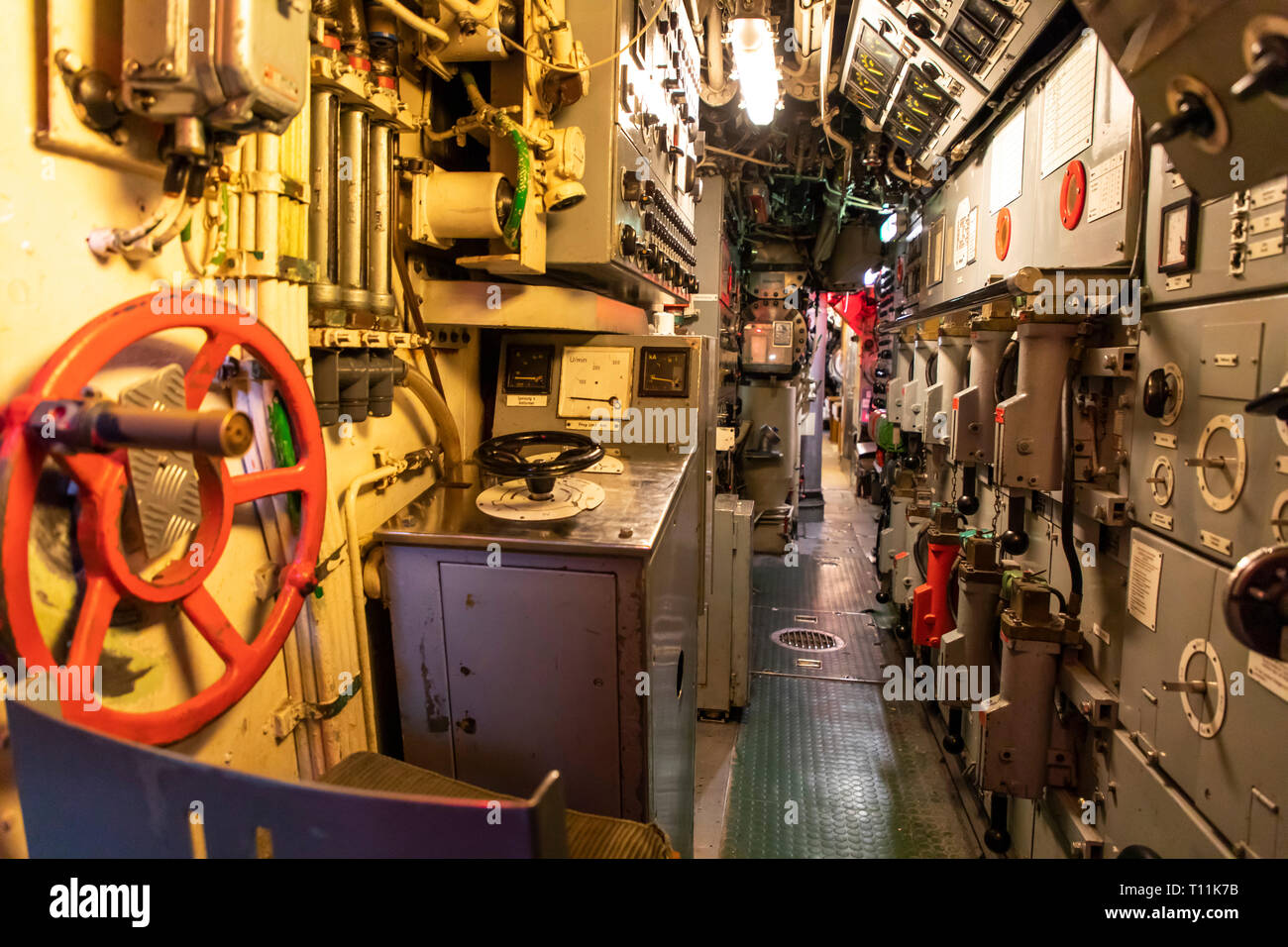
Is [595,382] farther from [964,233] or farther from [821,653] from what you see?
[821,653]

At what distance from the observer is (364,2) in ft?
5.66

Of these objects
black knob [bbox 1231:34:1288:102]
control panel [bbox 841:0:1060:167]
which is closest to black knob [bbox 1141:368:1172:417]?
black knob [bbox 1231:34:1288:102]

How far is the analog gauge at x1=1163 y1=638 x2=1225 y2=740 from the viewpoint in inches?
65.4

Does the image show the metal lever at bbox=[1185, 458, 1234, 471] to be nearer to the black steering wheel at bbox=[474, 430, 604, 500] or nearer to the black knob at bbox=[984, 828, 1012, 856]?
the black steering wheel at bbox=[474, 430, 604, 500]

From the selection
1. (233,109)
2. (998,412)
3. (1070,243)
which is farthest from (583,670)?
(1070,243)

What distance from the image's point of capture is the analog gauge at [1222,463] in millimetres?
1594

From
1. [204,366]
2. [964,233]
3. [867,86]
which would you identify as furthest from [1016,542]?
[867,86]

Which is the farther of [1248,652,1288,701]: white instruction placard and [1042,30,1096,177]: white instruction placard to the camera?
[1042,30,1096,177]: white instruction placard

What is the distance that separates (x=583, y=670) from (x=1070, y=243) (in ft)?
7.40

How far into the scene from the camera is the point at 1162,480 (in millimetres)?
1922

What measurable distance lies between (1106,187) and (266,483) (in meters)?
2.54

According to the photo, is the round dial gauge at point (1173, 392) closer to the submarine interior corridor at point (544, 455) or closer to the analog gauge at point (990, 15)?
the submarine interior corridor at point (544, 455)

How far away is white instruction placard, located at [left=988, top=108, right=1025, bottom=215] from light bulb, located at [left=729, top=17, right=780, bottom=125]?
1.16 metres

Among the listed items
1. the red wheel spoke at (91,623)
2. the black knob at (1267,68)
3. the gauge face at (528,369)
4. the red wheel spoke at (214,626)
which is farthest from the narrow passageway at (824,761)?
the black knob at (1267,68)
